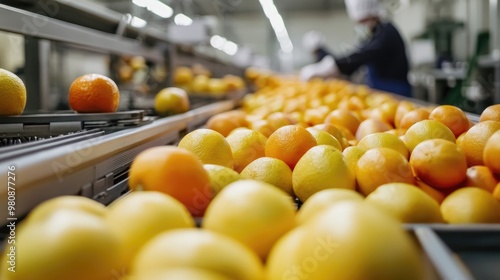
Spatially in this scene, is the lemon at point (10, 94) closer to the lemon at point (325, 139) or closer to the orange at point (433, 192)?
the lemon at point (325, 139)

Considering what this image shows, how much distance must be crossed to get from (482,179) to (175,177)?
0.65 meters

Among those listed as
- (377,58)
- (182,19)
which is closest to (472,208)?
(377,58)

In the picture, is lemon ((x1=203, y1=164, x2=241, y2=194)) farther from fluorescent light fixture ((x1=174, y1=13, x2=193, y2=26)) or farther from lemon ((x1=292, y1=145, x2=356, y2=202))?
fluorescent light fixture ((x1=174, y1=13, x2=193, y2=26))

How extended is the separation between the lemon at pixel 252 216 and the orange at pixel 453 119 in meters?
0.90

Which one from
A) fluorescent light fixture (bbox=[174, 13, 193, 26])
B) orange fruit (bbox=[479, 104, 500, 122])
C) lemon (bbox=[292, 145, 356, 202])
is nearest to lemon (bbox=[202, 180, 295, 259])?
lemon (bbox=[292, 145, 356, 202])

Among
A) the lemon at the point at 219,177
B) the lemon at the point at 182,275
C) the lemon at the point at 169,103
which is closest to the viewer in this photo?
the lemon at the point at 182,275

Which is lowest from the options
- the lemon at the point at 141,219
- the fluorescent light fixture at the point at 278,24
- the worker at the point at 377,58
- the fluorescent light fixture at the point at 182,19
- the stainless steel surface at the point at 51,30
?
the lemon at the point at 141,219

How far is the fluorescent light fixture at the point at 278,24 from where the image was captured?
12210mm

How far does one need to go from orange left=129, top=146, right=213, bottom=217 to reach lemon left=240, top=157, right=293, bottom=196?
0.70 ft

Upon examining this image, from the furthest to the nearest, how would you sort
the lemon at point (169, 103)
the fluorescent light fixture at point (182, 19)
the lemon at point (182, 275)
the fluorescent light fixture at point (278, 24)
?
the fluorescent light fixture at point (278, 24) < the fluorescent light fixture at point (182, 19) < the lemon at point (169, 103) < the lemon at point (182, 275)

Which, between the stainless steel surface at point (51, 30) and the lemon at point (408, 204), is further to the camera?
the stainless steel surface at point (51, 30)

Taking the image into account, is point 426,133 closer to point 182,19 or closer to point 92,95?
point 92,95

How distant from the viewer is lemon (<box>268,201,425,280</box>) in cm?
49

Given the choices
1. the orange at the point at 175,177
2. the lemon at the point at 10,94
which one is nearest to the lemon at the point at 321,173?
the orange at the point at 175,177
